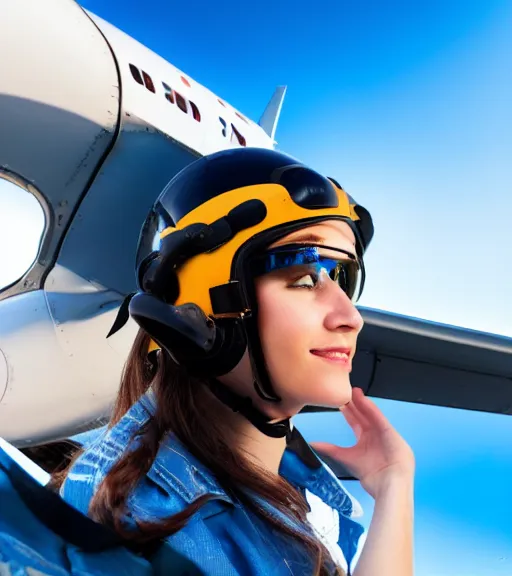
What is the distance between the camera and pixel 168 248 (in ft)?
2.98

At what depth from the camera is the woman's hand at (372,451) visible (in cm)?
91

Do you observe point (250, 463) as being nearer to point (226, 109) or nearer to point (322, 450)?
point (322, 450)

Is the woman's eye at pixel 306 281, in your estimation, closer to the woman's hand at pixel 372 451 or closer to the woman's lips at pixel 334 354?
the woman's lips at pixel 334 354

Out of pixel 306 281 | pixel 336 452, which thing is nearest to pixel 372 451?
pixel 336 452

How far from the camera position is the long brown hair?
2.19 feet

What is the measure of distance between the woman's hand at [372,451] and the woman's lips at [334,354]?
0.18m

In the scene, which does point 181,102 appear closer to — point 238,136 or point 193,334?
point 238,136

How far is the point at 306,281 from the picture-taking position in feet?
2.92

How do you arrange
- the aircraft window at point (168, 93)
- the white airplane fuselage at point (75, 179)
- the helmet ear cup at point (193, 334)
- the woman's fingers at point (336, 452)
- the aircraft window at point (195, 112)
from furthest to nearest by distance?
the aircraft window at point (195, 112) → the aircraft window at point (168, 93) → the white airplane fuselage at point (75, 179) → the woman's fingers at point (336, 452) → the helmet ear cup at point (193, 334)

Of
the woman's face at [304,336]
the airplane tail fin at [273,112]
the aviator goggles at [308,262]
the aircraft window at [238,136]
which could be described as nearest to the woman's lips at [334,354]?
the woman's face at [304,336]

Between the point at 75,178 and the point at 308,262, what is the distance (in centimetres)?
232

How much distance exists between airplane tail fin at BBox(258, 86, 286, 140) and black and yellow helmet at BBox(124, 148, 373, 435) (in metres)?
7.90

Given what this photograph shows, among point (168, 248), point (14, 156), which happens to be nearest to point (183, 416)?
point (168, 248)

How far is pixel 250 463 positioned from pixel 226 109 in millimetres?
3433
